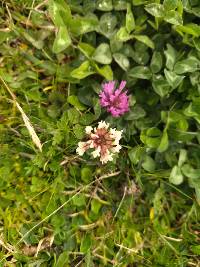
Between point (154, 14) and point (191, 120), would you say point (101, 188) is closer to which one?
Answer: point (191, 120)

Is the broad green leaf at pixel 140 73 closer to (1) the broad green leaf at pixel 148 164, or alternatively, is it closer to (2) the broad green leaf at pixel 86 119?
(2) the broad green leaf at pixel 86 119

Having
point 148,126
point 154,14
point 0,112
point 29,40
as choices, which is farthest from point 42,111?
point 154,14

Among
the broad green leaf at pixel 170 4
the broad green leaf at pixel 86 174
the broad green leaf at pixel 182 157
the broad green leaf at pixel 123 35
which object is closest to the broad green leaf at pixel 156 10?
the broad green leaf at pixel 170 4

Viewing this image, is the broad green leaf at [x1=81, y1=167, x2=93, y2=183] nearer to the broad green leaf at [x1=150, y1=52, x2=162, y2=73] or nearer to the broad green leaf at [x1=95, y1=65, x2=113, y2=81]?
the broad green leaf at [x1=95, y1=65, x2=113, y2=81]

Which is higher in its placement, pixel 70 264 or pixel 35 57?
pixel 35 57

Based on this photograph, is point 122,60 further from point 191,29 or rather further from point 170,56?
point 191,29

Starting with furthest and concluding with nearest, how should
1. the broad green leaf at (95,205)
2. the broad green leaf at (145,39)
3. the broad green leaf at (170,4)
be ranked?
the broad green leaf at (95,205)
the broad green leaf at (145,39)
the broad green leaf at (170,4)
